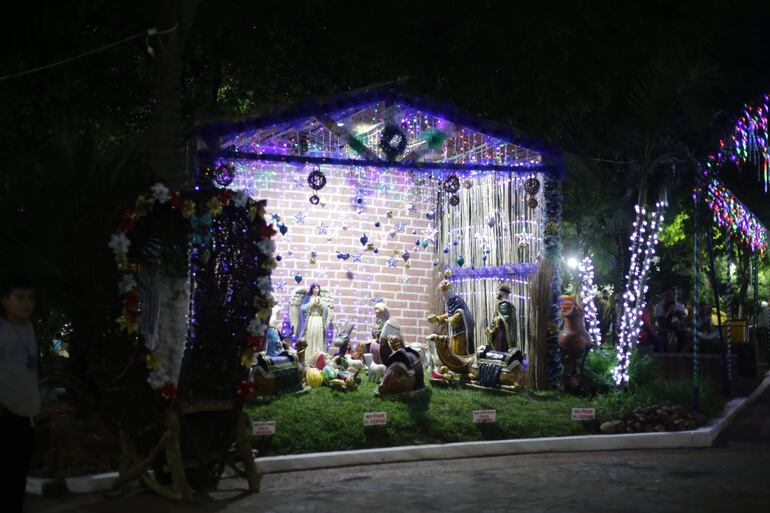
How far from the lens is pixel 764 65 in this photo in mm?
23469

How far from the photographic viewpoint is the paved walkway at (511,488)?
819 centimetres

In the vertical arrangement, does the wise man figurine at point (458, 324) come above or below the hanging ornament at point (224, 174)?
below

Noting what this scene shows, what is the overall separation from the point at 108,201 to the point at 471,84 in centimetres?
1129

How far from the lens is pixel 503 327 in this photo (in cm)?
1518

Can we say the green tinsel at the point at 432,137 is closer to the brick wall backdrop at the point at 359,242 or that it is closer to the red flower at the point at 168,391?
the brick wall backdrop at the point at 359,242

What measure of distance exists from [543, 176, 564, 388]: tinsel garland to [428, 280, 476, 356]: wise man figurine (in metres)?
1.49

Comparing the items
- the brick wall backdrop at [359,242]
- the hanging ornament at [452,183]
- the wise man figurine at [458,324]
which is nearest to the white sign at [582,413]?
the wise man figurine at [458,324]

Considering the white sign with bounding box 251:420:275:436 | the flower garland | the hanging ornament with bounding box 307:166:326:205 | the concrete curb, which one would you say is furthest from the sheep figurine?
the flower garland

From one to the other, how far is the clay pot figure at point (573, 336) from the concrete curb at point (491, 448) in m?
2.46

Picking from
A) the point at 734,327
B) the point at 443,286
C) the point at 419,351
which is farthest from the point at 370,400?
the point at 734,327

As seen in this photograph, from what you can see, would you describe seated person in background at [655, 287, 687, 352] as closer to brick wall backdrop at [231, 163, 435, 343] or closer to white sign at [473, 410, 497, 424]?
brick wall backdrop at [231, 163, 435, 343]

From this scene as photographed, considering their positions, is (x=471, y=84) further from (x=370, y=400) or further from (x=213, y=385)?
(x=213, y=385)

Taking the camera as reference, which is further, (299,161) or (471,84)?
(471,84)

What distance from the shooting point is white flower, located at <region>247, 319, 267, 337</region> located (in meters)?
8.88
